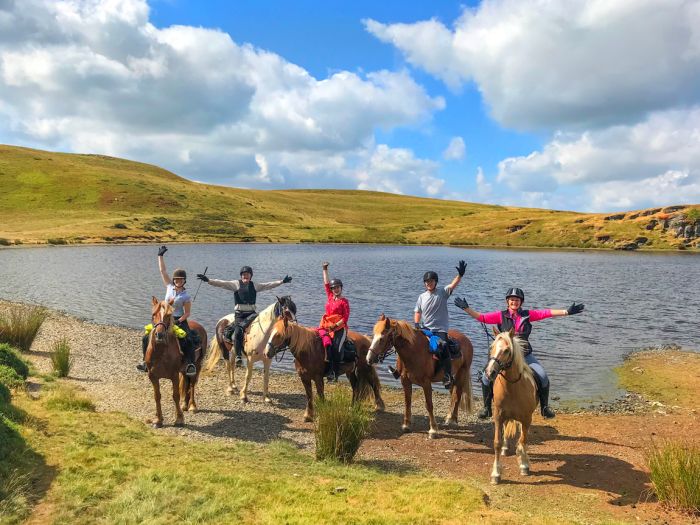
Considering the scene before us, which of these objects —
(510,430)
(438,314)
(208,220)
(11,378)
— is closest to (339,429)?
(510,430)

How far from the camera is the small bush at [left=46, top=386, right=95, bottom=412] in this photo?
11.5 m

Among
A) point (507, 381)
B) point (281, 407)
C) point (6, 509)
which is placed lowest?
point (281, 407)

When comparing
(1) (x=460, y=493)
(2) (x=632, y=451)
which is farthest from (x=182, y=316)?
(2) (x=632, y=451)

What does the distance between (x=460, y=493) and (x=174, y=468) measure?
15.6 ft

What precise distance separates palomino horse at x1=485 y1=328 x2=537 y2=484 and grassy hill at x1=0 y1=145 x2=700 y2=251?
92.5 metres

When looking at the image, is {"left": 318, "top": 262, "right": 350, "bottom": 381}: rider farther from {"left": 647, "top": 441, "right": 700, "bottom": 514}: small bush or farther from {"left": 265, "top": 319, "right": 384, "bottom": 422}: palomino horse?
{"left": 647, "top": 441, "right": 700, "bottom": 514}: small bush

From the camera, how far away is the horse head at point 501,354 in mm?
8367

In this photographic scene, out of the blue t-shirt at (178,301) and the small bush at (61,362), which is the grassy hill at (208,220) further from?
the blue t-shirt at (178,301)

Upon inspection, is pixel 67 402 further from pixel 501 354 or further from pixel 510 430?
pixel 510 430

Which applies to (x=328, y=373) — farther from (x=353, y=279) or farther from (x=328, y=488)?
(x=353, y=279)

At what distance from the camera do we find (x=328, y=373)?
492 inches

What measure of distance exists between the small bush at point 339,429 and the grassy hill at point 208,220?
90.2m

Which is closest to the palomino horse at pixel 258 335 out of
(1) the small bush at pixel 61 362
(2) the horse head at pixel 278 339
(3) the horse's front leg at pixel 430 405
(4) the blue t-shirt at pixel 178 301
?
(2) the horse head at pixel 278 339

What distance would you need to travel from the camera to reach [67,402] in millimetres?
11727
